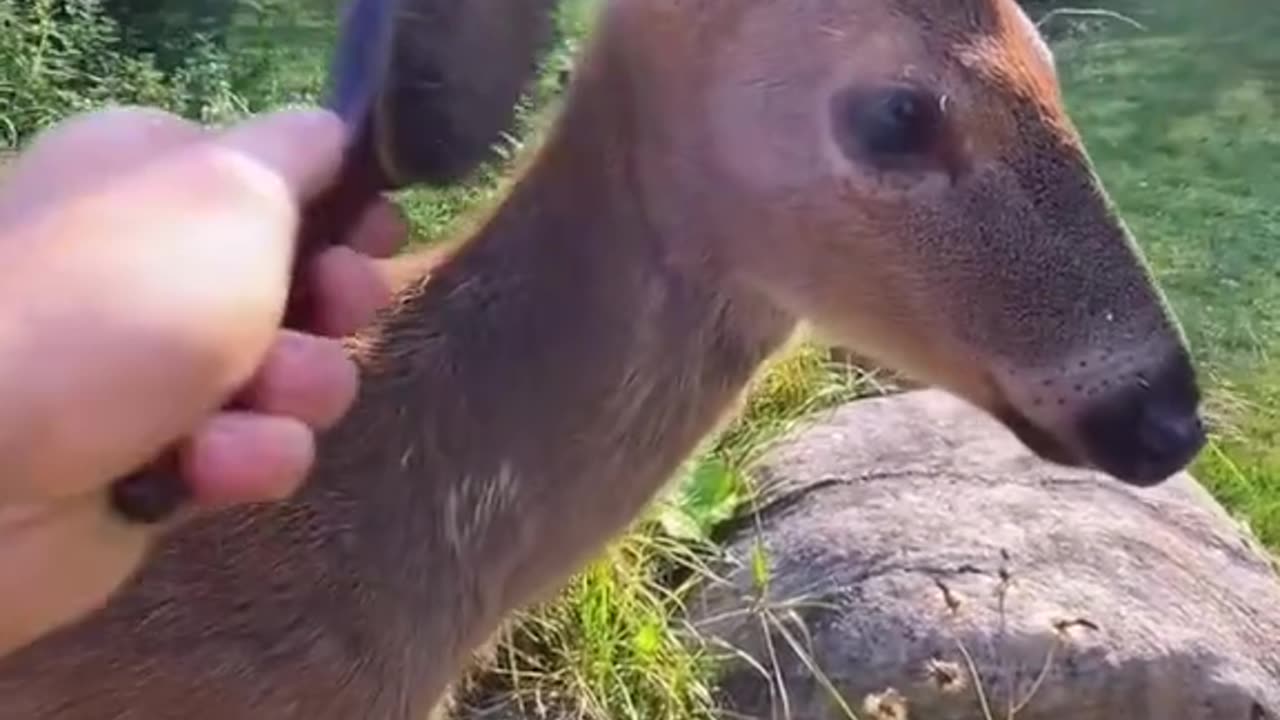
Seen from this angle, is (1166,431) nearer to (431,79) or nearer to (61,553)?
(431,79)

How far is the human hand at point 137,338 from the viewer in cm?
131

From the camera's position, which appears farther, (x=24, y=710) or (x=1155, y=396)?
(x=1155, y=396)

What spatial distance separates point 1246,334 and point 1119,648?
76.3 inches

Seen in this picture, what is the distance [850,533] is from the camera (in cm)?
421

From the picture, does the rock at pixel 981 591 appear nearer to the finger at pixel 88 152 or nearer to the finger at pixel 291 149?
the finger at pixel 291 149

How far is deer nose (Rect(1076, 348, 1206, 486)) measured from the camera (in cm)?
234

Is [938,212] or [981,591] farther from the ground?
[938,212]

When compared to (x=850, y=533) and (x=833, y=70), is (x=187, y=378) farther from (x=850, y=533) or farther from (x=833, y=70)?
(x=850, y=533)

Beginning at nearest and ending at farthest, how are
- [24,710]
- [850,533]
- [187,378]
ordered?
[187,378] < [24,710] < [850,533]

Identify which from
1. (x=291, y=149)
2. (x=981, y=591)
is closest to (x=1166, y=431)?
(x=291, y=149)

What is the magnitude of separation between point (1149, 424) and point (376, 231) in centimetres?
84

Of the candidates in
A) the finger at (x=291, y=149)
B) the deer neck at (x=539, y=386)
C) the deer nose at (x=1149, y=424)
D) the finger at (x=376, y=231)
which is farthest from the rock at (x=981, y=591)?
the finger at (x=291, y=149)

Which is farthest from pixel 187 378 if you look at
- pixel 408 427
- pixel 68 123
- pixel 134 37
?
pixel 134 37

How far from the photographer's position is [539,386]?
2.51 meters
